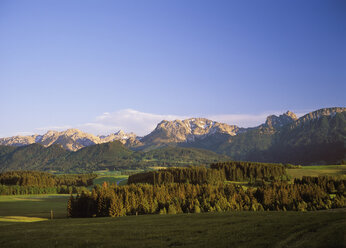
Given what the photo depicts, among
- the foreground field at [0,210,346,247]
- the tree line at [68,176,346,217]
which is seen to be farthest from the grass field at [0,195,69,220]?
the foreground field at [0,210,346,247]

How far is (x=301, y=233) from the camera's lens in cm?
3784

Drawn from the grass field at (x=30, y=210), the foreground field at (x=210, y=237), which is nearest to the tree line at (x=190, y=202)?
the grass field at (x=30, y=210)

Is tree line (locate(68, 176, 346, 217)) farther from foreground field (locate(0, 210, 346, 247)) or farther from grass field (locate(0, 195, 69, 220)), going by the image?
foreground field (locate(0, 210, 346, 247))

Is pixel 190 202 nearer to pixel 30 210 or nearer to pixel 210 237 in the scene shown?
pixel 30 210

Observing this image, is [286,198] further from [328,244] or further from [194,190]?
[328,244]

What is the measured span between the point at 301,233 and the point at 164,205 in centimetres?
8505

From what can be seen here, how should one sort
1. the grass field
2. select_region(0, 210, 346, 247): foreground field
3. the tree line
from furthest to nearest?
the grass field, the tree line, select_region(0, 210, 346, 247): foreground field

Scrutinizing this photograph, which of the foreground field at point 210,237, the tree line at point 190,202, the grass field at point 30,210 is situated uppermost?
the foreground field at point 210,237

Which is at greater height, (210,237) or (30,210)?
(210,237)

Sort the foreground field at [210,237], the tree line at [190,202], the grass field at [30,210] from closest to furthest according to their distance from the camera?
the foreground field at [210,237] → the tree line at [190,202] → the grass field at [30,210]

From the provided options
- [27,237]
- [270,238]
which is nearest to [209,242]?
[270,238]

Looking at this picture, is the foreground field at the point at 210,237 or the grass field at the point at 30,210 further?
the grass field at the point at 30,210

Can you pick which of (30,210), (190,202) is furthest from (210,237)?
(30,210)

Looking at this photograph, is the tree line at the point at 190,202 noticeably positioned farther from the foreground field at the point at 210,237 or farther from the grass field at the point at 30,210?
the foreground field at the point at 210,237
